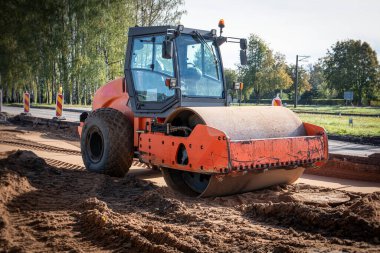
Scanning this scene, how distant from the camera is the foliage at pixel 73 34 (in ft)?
111

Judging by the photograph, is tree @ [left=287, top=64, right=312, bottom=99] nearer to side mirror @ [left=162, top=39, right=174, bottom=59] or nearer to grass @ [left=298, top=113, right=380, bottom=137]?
grass @ [left=298, top=113, right=380, bottom=137]

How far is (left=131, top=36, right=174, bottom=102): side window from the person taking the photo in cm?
708

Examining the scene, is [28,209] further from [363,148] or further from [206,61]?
[363,148]

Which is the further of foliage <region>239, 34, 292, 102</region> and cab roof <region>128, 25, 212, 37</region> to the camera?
foliage <region>239, 34, 292, 102</region>

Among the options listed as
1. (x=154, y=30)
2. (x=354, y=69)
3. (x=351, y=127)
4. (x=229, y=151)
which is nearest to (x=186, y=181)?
(x=229, y=151)

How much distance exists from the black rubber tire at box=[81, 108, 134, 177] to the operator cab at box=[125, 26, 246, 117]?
340mm

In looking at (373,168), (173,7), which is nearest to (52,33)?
(173,7)

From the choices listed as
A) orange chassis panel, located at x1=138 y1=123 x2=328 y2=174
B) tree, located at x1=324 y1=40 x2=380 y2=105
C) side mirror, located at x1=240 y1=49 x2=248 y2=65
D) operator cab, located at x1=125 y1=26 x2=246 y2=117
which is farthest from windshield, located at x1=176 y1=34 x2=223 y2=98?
tree, located at x1=324 y1=40 x2=380 y2=105

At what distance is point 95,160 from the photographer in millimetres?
7898

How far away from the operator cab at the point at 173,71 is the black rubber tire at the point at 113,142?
0.34 metres

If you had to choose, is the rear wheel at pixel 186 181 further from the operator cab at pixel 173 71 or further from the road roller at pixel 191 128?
the operator cab at pixel 173 71

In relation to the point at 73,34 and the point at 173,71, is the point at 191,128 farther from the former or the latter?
the point at 73,34

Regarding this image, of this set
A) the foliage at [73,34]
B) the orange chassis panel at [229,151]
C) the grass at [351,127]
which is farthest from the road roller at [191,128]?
the foliage at [73,34]

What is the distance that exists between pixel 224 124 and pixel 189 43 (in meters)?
1.78
